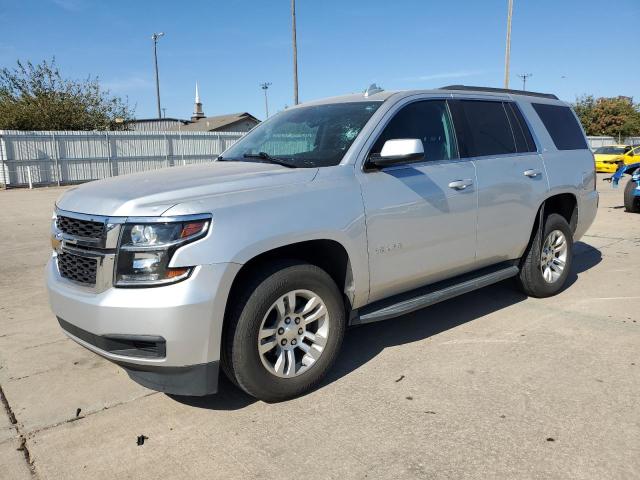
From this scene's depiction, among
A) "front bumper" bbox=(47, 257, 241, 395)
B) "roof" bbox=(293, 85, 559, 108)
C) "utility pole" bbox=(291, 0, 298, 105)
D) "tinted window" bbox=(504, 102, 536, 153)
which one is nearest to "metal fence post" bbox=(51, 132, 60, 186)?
"utility pole" bbox=(291, 0, 298, 105)

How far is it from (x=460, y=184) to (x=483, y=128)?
0.77 meters

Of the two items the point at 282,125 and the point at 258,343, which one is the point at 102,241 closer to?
the point at 258,343

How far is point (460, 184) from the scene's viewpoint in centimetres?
414

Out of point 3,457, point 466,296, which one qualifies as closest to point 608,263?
point 466,296

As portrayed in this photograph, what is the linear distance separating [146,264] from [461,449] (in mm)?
1887

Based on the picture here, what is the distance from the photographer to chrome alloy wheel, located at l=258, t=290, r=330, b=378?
3221 mm

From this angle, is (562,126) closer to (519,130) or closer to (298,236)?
(519,130)

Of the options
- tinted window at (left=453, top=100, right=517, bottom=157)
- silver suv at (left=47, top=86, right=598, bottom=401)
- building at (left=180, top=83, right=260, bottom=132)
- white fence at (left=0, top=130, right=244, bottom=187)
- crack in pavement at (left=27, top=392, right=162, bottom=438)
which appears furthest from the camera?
building at (left=180, top=83, right=260, bottom=132)

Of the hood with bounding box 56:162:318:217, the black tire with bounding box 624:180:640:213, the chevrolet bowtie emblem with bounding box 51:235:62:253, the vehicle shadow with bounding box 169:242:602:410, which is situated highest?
the hood with bounding box 56:162:318:217

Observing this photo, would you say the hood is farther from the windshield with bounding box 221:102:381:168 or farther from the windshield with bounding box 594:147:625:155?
the windshield with bounding box 594:147:625:155

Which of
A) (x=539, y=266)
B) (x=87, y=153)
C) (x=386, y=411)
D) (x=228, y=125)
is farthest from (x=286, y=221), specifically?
(x=228, y=125)

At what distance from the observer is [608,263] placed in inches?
277

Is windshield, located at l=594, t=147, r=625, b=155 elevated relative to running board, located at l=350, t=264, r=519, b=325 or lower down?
elevated

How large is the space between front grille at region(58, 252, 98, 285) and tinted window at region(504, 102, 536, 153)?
3.68m
